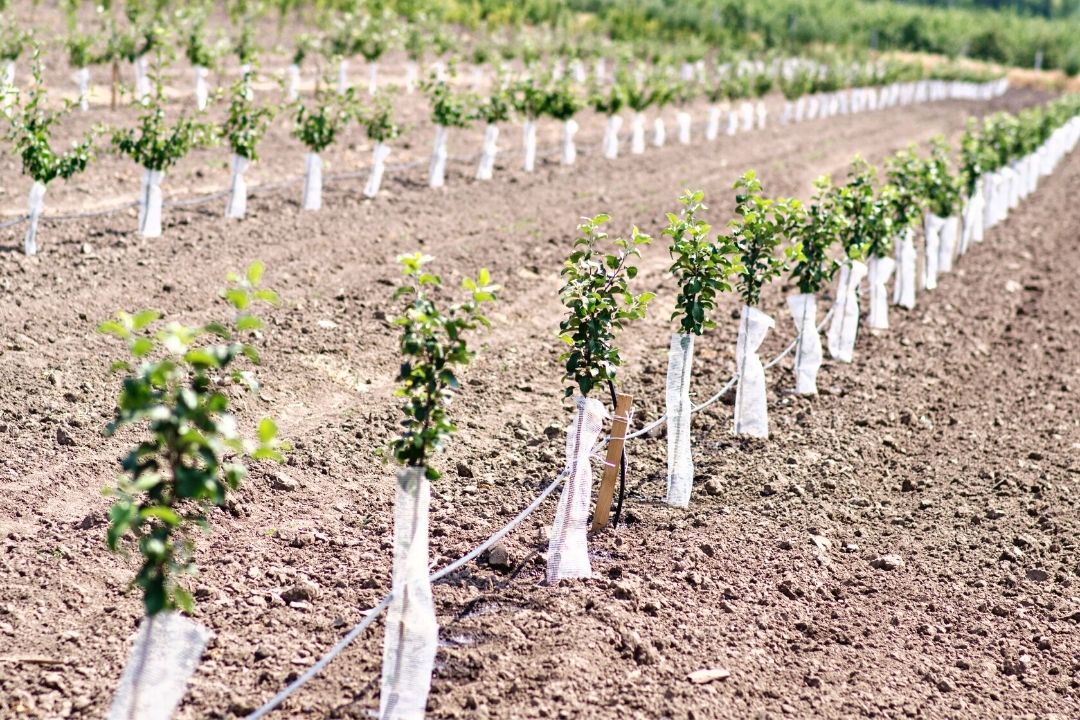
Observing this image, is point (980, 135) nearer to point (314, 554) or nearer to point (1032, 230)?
point (1032, 230)

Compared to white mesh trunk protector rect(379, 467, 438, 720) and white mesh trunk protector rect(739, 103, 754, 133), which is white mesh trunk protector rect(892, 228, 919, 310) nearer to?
white mesh trunk protector rect(379, 467, 438, 720)

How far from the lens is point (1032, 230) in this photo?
18.7m

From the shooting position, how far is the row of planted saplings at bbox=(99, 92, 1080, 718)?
4.02 m

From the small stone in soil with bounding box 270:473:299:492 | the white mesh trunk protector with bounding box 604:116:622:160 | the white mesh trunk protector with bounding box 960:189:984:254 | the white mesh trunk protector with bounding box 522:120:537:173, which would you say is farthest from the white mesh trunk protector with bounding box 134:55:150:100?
the small stone in soil with bounding box 270:473:299:492

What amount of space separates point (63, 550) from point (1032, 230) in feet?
52.7

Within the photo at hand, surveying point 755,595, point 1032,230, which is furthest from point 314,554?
point 1032,230

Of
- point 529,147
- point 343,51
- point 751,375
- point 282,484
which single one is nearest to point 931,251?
point 751,375

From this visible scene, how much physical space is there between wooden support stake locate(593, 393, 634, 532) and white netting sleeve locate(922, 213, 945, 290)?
290 inches

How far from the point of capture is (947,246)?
14.4 m

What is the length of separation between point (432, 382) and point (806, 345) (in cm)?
518

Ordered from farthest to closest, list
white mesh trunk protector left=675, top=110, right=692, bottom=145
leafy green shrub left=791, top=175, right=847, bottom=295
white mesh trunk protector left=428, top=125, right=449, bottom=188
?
white mesh trunk protector left=675, top=110, right=692, bottom=145, white mesh trunk protector left=428, top=125, right=449, bottom=188, leafy green shrub left=791, top=175, right=847, bottom=295

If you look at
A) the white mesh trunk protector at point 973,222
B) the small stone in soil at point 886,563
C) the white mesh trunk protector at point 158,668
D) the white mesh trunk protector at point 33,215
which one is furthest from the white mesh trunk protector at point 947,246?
the white mesh trunk protector at point 158,668

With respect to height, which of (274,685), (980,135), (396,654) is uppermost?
(980,135)

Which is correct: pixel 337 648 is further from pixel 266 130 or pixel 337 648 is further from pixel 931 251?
pixel 266 130
